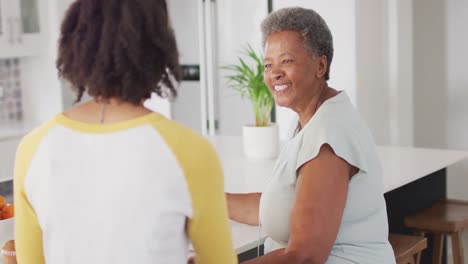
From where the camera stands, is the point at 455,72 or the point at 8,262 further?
the point at 455,72

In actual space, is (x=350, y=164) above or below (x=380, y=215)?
above

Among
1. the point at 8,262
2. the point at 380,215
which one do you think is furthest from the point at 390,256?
the point at 8,262

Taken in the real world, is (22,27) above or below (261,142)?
above

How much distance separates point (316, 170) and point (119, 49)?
2.41ft

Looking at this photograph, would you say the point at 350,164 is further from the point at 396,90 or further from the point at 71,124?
→ the point at 396,90

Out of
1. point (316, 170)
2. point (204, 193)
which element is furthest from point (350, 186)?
point (204, 193)

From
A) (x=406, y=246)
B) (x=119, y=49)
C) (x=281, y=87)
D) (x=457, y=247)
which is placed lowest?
(x=457, y=247)

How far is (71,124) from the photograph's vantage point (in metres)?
1.46

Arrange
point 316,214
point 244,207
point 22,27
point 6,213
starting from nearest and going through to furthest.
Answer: point 316,214 → point 6,213 → point 244,207 → point 22,27

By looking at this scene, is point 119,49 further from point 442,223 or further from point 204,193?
point 442,223

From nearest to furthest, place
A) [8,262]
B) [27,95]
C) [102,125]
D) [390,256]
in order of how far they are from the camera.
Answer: [102,125], [8,262], [390,256], [27,95]

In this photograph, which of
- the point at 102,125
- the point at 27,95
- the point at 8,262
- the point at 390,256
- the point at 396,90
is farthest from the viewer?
the point at 27,95

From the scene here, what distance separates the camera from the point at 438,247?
384 cm

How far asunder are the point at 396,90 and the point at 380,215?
10.7 feet
